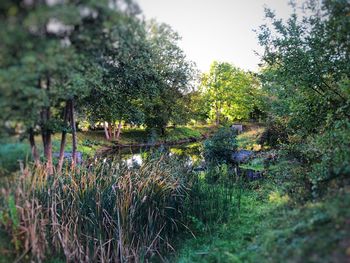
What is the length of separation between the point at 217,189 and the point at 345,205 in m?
3.66

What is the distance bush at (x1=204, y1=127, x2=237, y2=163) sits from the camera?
10.8 meters

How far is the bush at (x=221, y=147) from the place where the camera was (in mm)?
10805

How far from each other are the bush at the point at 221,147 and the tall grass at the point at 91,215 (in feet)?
16.8

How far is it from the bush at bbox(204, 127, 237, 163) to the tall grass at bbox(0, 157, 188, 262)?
16.8ft

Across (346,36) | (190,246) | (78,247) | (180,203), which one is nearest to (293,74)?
(346,36)

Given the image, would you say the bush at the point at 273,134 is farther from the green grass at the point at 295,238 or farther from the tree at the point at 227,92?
the tree at the point at 227,92

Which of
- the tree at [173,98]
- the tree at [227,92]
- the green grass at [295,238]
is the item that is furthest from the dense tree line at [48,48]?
the tree at [227,92]

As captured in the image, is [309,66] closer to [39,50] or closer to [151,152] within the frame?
[151,152]

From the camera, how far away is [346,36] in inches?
200

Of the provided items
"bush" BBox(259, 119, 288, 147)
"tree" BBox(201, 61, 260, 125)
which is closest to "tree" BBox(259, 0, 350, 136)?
"bush" BBox(259, 119, 288, 147)

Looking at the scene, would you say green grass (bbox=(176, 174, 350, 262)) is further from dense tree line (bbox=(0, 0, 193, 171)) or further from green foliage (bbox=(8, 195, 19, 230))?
dense tree line (bbox=(0, 0, 193, 171))

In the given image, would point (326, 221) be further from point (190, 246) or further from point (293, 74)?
point (293, 74)

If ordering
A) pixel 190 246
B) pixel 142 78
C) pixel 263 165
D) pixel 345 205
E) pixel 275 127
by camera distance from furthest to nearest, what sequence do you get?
→ pixel 275 127 → pixel 263 165 → pixel 142 78 → pixel 190 246 → pixel 345 205

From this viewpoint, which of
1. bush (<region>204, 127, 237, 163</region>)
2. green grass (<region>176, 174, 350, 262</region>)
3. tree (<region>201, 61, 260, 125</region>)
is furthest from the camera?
tree (<region>201, 61, 260, 125</region>)
